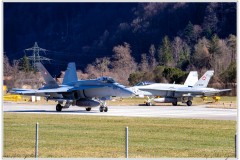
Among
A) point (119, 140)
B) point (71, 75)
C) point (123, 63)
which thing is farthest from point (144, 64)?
point (119, 140)

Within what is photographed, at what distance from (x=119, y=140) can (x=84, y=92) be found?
20461 mm

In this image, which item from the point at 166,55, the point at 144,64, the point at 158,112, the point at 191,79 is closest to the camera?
the point at 158,112

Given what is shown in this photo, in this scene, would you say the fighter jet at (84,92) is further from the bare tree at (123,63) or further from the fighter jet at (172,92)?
the bare tree at (123,63)

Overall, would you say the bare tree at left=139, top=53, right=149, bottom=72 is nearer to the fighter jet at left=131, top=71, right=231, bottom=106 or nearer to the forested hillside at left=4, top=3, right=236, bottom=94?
the forested hillside at left=4, top=3, right=236, bottom=94

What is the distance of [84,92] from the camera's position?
39.6 meters

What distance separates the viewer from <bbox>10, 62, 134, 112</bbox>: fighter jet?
3834 centimetres

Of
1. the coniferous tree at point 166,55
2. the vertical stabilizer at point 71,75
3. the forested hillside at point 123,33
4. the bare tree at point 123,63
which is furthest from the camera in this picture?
the forested hillside at point 123,33

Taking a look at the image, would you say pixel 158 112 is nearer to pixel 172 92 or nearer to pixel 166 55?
pixel 172 92

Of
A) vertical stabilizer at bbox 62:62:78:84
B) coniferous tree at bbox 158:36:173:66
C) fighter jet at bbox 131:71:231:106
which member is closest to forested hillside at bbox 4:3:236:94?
coniferous tree at bbox 158:36:173:66

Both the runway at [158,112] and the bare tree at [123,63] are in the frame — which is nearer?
the runway at [158,112]

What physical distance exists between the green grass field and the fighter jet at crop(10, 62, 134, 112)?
468 inches

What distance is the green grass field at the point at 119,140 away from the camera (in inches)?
635

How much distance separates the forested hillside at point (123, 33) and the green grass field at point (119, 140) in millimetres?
68182

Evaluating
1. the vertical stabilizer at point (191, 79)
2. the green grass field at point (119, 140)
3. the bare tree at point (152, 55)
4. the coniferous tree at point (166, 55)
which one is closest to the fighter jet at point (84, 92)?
the green grass field at point (119, 140)
